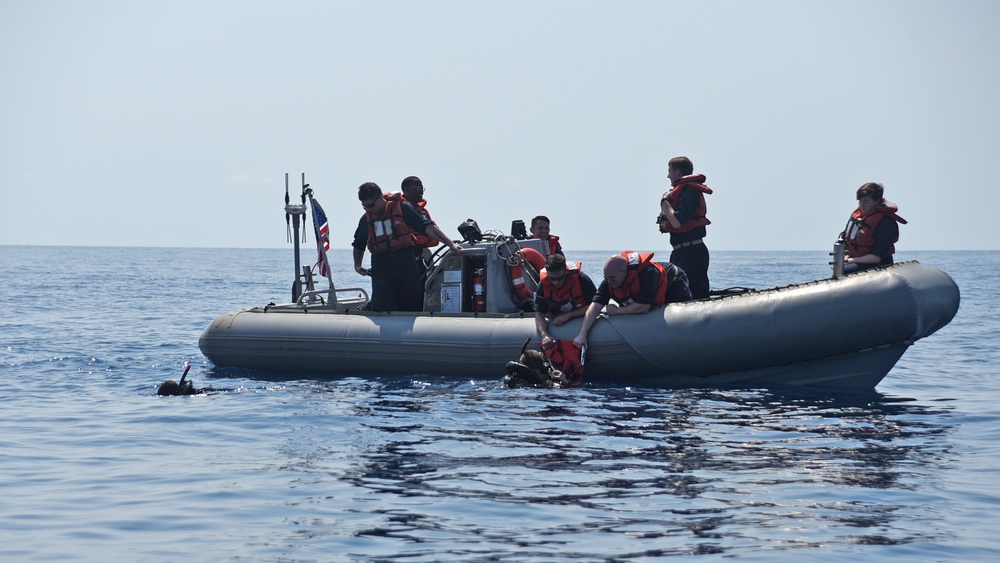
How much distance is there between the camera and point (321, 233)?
1445cm

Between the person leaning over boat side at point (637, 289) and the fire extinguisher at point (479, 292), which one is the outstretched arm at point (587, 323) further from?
the fire extinguisher at point (479, 292)

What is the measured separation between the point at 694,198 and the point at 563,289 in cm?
167

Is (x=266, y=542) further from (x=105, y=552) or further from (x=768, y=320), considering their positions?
(x=768, y=320)

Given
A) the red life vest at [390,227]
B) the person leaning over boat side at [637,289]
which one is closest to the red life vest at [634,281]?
the person leaning over boat side at [637,289]

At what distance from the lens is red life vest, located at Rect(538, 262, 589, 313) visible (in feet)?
37.9

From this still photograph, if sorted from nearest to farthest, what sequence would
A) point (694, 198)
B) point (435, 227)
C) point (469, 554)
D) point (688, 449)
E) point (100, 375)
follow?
point (469, 554) → point (688, 449) → point (694, 198) → point (435, 227) → point (100, 375)

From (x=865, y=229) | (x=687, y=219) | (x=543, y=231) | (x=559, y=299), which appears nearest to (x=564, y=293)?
(x=559, y=299)

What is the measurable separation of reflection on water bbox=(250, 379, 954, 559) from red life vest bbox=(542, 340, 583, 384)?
0.27 meters

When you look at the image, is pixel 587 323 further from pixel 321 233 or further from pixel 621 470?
pixel 321 233

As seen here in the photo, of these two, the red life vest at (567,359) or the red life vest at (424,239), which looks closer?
the red life vest at (567,359)

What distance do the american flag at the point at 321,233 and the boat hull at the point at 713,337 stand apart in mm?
1669

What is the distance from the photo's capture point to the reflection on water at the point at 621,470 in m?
6.07

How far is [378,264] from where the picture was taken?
12.9 m

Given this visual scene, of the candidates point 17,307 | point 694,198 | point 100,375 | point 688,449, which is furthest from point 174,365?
point 17,307
